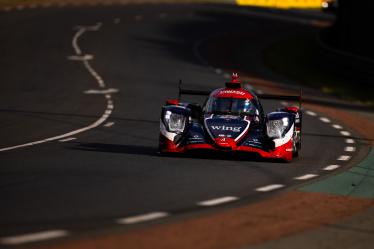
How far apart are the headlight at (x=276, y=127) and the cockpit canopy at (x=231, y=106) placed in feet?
2.25

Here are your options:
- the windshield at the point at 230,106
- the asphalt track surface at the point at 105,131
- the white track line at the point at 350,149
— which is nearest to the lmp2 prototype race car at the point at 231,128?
the windshield at the point at 230,106

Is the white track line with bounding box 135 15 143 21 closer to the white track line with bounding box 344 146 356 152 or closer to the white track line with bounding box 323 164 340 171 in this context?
the white track line with bounding box 344 146 356 152

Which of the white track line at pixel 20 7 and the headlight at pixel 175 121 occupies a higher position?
the white track line at pixel 20 7

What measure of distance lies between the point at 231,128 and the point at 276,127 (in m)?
0.96

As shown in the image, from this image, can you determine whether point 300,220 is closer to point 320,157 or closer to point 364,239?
point 364,239

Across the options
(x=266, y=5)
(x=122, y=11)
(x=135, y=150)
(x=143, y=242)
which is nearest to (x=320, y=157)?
(x=135, y=150)

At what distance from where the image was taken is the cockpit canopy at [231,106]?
20875 millimetres

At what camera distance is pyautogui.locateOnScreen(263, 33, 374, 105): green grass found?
1528 inches

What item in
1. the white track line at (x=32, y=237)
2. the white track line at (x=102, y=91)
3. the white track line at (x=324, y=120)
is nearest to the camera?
the white track line at (x=32, y=237)

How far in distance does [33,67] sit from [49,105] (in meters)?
12.3

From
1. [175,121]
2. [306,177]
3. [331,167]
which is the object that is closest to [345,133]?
[331,167]

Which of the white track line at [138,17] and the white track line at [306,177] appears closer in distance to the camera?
the white track line at [306,177]

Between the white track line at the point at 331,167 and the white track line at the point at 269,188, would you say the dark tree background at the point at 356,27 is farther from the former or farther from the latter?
the white track line at the point at 269,188

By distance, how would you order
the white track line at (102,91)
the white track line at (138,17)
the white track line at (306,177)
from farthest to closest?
the white track line at (138,17) → the white track line at (102,91) → the white track line at (306,177)
